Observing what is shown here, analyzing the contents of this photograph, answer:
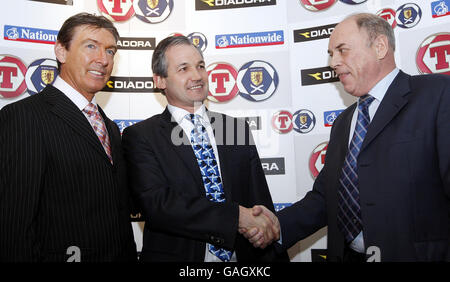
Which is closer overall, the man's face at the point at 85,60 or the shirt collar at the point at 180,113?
the man's face at the point at 85,60

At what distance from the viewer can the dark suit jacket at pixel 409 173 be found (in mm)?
1884

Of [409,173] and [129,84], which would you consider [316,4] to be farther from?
[409,173]

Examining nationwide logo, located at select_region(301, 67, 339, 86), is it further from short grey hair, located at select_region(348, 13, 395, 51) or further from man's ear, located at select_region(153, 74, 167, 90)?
man's ear, located at select_region(153, 74, 167, 90)

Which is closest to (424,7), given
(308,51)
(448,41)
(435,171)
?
(448,41)

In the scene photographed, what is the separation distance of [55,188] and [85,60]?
0.82 metres

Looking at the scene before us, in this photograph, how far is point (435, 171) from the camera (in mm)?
1923

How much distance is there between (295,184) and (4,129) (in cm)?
277

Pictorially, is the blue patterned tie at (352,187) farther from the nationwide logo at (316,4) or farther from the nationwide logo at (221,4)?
the nationwide logo at (221,4)

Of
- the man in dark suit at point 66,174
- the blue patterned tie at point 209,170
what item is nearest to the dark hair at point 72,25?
the man in dark suit at point 66,174

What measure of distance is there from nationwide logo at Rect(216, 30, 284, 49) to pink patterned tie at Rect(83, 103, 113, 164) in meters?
2.11

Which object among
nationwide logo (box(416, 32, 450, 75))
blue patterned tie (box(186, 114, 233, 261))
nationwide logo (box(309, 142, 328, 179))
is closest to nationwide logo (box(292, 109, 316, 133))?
nationwide logo (box(309, 142, 328, 179))

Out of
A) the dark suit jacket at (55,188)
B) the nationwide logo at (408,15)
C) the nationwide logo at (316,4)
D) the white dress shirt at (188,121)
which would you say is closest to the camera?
the dark suit jacket at (55,188)

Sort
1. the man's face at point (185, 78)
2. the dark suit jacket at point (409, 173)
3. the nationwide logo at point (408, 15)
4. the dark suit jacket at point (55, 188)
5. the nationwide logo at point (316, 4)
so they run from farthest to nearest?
the nationwide logo at point (316, 4), the nationwide logo at point (408, 15), the man's face at point (185, 78), the dark suit jacket at point (409, 173), the dark suit jacket at point (55, 188)

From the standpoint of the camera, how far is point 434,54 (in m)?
3.37
